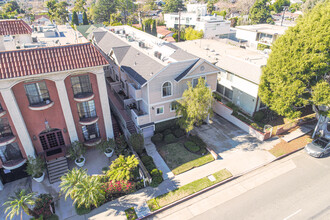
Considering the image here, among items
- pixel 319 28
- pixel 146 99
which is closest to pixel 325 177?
pixel 319 28

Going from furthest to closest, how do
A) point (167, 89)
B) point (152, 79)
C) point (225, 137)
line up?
point (225, 137)
point (167, 89)
point (152, 79)

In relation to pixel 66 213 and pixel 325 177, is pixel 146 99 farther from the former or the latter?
pixel 325 177

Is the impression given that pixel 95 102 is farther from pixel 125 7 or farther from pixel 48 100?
pixel 125 7

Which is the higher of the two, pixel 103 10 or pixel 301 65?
pixel 103 10

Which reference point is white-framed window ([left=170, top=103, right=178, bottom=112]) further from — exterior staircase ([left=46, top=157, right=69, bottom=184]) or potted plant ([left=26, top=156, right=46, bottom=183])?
potted plant ([left=26, top=156, right=46, bottom=183])

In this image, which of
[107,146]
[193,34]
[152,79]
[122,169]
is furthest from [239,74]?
[193,34]

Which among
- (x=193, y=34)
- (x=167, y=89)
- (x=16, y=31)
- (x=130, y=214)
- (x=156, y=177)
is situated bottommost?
(x=130, y=214)

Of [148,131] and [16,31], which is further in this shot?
[16,31]

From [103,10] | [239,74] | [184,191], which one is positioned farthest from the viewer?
[103,10]
